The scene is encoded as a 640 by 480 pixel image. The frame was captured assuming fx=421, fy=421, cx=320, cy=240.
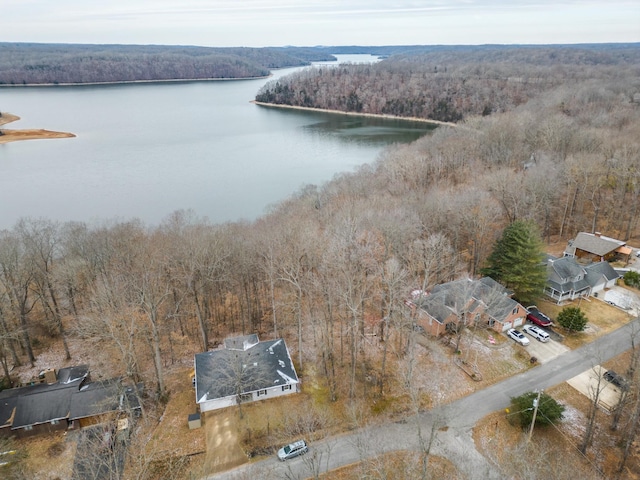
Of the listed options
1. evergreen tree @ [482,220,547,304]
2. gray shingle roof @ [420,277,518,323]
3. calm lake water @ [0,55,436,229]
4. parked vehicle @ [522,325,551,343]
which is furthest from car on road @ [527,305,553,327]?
calm lake water @ [0,55,436,229]

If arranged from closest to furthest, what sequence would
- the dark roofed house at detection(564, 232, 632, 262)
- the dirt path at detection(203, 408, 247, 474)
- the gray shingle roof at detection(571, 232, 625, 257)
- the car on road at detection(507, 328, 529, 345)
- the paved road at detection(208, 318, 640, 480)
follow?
the paved road at detection(208, 318, 640, 480)
the dirt path at detection(203, 408, 247, 474)
the car on road at detection(507, 328, 529, 345)
the gray shingle roof at detection(571, 232, 625, 257)
the dark roofed house at detection(564, 232, 632, 262)

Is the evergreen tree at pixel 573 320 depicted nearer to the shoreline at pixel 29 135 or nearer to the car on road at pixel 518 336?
the car on road at pixel 518 336

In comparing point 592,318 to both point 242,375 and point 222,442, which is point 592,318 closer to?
point 242,375

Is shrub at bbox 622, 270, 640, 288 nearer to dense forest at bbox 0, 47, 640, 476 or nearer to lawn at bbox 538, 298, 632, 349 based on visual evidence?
lawn at bbox 538, 298, 632, 349

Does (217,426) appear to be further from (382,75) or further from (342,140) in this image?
(382,75)

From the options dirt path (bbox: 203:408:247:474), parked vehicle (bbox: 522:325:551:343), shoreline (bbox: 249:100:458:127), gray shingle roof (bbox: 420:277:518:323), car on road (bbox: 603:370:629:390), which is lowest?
dirt path (bbox: 203:408:247:474)

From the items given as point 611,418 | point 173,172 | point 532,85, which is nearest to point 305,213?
point 611,418

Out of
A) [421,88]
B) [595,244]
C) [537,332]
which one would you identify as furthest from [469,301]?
[421,88]
